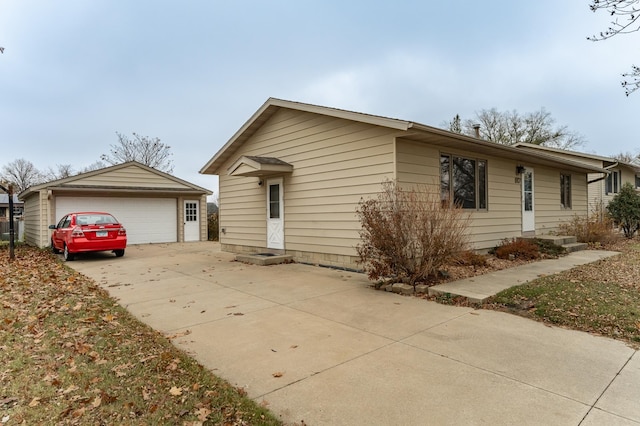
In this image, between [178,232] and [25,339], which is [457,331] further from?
[178,232]

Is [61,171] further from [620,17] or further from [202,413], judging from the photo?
[620,17]

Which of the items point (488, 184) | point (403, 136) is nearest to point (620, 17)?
point (403, 136)

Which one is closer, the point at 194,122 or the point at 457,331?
the point at 457,331

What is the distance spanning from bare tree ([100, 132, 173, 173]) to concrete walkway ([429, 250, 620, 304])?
3373 cm

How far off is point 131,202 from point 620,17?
1797cm

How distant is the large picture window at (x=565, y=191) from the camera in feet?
45.5

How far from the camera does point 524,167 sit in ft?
37.7

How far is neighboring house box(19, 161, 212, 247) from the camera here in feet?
49.2

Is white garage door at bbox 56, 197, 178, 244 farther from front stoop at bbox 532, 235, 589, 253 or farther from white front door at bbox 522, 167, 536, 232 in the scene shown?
front stoop at bbox 532, 235, 589, 253

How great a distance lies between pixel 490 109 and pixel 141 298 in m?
33.7

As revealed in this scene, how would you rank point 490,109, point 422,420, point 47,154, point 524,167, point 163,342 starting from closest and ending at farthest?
1. point 422,420
2. point 163,342
3. point 524,167
4. point 490,109
5. point 47,154

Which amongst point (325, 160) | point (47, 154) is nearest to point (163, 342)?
point (325, 160)

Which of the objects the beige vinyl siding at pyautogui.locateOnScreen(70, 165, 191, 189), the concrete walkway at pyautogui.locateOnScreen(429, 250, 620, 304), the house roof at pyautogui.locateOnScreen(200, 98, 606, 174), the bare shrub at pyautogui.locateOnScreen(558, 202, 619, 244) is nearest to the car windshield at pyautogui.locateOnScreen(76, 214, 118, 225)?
the house roof at pyautogui.locateOnScreen(200, 98, 606, 174)

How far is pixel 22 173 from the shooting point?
43469 mm
